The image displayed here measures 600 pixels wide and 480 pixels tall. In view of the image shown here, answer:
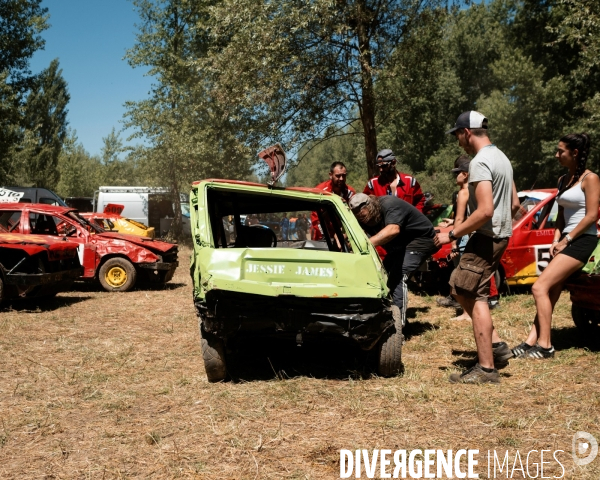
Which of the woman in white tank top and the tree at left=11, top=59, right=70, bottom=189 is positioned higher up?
the tree at left=11, top=59, right=70, bottom=189

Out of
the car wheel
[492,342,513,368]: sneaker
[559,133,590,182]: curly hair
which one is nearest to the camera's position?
[492,342,513,368]: sneaker

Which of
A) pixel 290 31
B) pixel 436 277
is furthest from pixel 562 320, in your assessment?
pixel 290 31

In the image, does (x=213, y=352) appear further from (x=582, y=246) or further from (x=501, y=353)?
(x=582, y=246)

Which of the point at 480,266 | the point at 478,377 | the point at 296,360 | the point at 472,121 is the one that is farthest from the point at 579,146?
the point at 296,360

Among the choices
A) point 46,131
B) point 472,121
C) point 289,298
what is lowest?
point 289,298

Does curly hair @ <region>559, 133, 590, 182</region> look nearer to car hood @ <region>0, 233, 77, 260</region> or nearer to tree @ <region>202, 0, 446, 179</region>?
car hood @ <region>0, 233, 77, 260</region>

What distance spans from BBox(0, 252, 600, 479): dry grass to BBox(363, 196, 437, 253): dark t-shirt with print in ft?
3.34

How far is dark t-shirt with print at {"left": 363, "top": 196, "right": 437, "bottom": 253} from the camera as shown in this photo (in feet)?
20.1

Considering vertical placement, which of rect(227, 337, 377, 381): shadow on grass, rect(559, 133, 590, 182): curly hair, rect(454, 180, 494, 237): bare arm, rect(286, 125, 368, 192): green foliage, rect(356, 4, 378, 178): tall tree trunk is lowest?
rect(227, 337, 377, 381): shadow on grass

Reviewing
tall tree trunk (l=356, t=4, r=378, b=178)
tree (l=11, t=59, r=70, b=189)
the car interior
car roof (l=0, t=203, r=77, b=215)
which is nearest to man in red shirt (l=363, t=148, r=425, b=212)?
the car interior

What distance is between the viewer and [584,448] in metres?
3.51

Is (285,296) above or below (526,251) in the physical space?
below

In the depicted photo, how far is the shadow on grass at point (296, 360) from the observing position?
5223mm

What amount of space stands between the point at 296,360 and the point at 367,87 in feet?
A: 39.7
